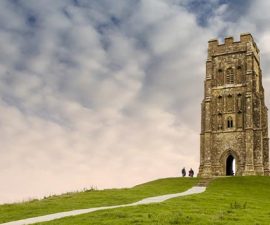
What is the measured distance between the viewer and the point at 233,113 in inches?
2467

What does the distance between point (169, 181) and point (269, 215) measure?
27.0m

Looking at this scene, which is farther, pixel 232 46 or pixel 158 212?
pixel 232 46

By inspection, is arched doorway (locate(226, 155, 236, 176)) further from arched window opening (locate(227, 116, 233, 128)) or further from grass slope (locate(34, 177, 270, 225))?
grass slope (locate(34, 177, 270, 225))

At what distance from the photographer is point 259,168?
58.5 m

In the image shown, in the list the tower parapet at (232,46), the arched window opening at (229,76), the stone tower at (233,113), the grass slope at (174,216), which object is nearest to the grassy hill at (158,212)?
the grass slope at (174,216)

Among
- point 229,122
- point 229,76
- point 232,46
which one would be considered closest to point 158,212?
point 229,122

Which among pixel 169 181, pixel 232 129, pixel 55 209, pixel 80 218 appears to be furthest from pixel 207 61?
pixel 80 218

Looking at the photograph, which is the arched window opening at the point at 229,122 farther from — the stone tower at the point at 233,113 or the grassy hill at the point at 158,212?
the grassy hill at the point at 158,212

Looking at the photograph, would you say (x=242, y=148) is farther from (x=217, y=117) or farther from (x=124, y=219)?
(x=124, y=219)

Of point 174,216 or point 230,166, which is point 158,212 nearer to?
point 174,216

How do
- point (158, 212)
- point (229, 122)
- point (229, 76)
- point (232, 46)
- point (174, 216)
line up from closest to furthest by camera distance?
point (174, 216)
point (158, 212)
point (229, 122)
point (229, 76)
point (232, 46)

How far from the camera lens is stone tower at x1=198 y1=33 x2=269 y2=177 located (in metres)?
59.9

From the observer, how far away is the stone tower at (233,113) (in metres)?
59.9

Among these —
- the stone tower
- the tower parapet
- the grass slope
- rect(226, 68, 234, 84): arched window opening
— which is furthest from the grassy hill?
the tower parapet
